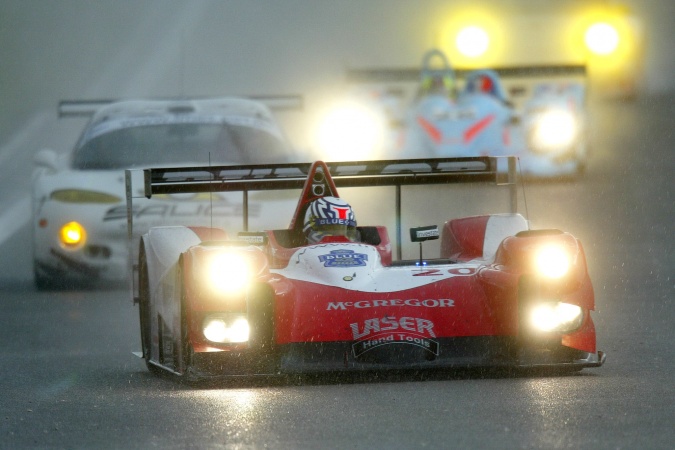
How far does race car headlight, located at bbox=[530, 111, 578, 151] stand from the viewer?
1916cm

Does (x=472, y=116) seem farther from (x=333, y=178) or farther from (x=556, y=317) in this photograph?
(x=556, y=317)

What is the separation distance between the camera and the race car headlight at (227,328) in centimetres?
713

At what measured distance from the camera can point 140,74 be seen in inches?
1187

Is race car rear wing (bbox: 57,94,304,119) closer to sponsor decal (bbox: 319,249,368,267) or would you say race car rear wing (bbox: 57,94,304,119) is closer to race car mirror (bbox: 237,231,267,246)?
race car mirror (bbox: 237,231,267,246)

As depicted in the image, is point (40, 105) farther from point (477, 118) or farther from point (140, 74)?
point (477, 118)

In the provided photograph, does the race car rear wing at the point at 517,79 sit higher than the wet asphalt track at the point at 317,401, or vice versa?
the race car rear wing at the point at 517,79

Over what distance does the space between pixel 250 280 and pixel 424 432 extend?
6.06 feet

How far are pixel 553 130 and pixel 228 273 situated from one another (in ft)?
40.8

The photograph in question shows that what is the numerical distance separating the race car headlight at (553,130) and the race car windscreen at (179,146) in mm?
5724

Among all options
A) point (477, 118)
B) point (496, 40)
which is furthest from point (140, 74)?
point (477, 118)

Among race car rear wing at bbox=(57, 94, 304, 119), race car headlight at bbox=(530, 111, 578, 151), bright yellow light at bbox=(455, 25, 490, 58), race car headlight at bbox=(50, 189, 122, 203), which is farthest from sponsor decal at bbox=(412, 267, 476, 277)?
bright yellow light at bbox=(455, 25, 490, 58)

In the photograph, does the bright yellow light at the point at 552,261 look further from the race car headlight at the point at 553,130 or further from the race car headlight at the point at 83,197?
the race car headlight at the point at 553,130

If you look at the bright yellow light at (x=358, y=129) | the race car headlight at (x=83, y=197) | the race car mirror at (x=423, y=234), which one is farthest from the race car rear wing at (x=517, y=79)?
the race car mirror at (x=423, y=234)

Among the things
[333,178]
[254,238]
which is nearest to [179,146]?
[333,178]
